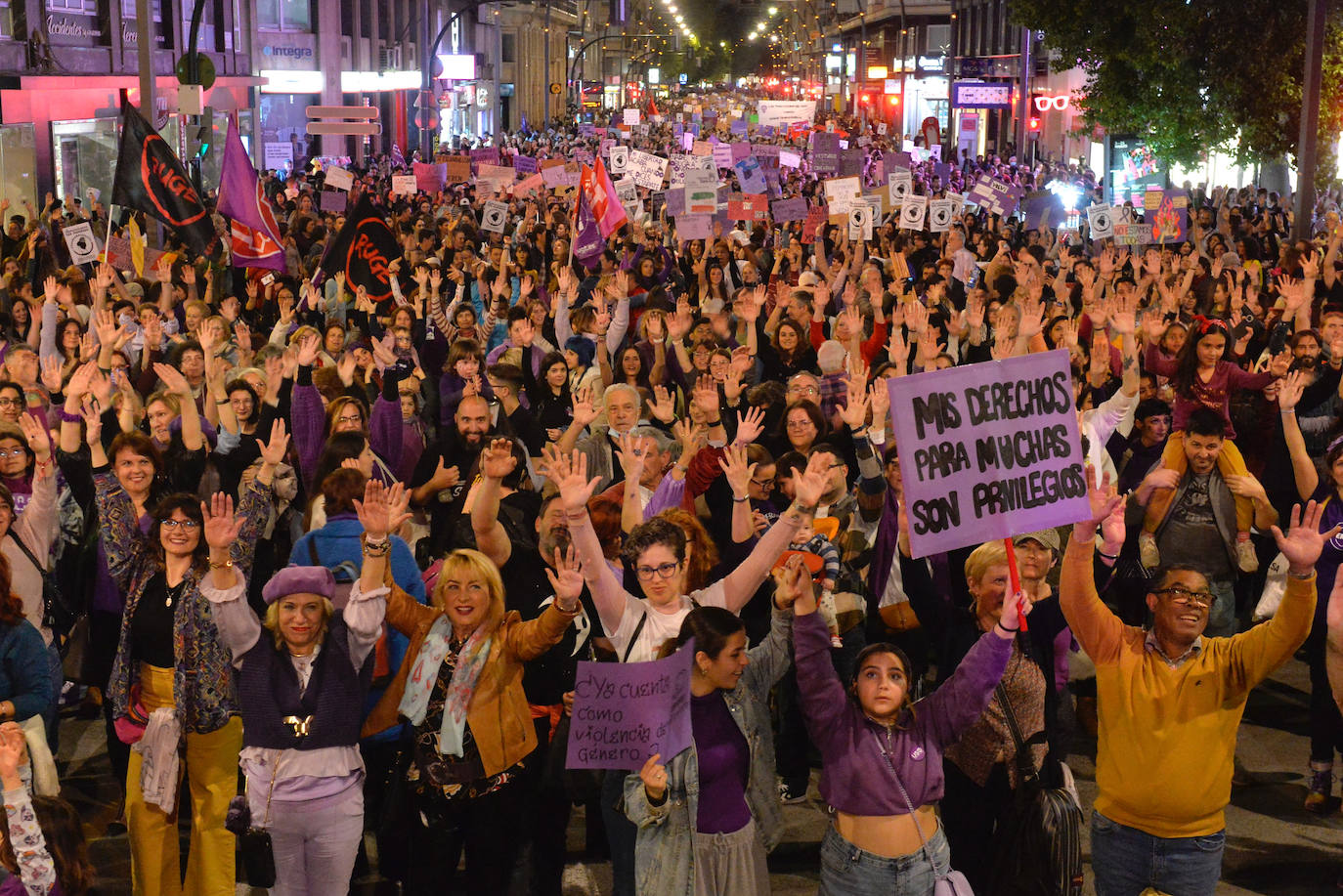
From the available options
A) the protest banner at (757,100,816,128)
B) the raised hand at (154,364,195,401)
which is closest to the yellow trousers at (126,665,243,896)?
the raised hand at (154,364,195,401)

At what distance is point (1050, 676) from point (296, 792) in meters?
2.54

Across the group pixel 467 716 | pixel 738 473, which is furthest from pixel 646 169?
pixel 467 716

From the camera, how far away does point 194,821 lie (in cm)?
550

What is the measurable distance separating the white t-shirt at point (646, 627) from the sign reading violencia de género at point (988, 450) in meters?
0.81

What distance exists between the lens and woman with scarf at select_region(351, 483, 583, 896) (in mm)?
5148

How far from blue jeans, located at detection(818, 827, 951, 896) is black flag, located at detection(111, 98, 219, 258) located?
11834 mm

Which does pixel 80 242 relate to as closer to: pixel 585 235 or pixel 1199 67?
pixel 585 235

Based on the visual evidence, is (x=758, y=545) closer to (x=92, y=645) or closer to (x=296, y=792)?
(x=296, y=792)

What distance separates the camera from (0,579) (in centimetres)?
523

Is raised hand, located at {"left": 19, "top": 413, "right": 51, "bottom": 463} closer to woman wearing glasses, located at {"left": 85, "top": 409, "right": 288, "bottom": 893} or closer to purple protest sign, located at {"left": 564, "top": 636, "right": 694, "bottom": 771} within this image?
woman wearing glasses, located at {"left": 85, "top": 409, "right": 288, "bottom": 893}

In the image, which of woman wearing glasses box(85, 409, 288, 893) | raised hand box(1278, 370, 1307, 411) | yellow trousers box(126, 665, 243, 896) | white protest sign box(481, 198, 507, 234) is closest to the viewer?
woman wearing glasses box(85, 409, 288, 893)

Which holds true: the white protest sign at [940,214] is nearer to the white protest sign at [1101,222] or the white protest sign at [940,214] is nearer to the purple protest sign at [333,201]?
the white protest sign at [1101,222]

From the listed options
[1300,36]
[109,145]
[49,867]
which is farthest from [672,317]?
[109,145]

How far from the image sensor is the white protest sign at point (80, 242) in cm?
1445
